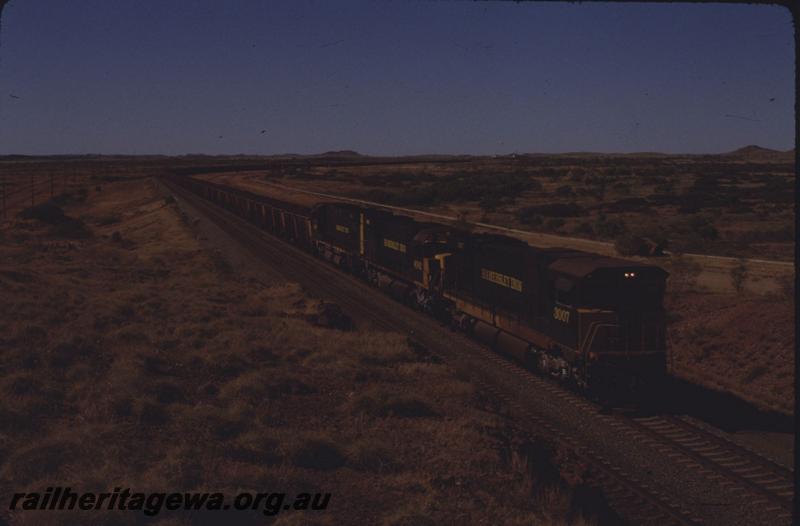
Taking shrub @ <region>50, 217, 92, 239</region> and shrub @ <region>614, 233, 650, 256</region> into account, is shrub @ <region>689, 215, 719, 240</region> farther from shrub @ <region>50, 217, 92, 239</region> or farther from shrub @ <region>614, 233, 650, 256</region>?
shrub @ <region>50, 217, 92, 239</region>

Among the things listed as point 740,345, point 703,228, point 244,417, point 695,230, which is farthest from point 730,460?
point 695,230

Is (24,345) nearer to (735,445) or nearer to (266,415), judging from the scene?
(266,415)

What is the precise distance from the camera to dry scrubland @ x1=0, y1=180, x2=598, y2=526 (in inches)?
→ 504

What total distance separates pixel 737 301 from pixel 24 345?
28244 mm

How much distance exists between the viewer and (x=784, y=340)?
83.0 ft

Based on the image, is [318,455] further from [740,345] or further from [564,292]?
[740,345]

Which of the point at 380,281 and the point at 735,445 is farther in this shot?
the point at 380,281

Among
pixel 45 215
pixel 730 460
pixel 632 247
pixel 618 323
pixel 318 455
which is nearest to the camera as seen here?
pixel 318 455

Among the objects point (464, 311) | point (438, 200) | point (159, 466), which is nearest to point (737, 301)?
point (464, 311)

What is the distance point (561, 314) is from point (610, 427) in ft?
12.5

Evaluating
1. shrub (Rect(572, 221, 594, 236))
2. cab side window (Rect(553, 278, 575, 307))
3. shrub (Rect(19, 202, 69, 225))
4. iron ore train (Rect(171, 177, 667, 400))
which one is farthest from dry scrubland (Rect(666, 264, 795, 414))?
shrub (Rect(19, 202, 69, 225))

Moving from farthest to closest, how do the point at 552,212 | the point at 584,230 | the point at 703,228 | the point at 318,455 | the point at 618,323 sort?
the point at 552,212, the point at 584,230, the point at 703,228, the point at 618,323, the point at 318,455

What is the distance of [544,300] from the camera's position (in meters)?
22.6

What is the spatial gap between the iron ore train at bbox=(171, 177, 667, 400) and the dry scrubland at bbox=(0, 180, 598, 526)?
314 centimetres
